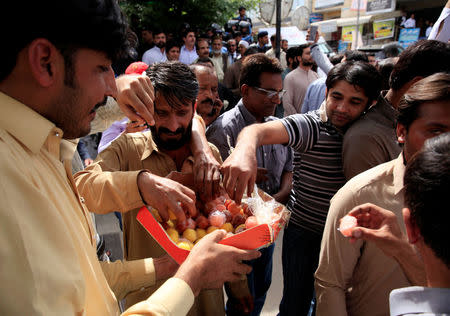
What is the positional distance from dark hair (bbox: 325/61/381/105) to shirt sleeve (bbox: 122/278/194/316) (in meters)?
1.66

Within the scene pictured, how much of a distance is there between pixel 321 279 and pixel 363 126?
2.98 ft

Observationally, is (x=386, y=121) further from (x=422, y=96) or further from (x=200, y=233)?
(x=200, y=233)

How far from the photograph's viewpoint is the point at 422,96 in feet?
4.25

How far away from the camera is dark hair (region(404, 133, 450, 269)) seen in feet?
2.40

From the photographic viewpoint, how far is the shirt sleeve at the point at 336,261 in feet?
4.56

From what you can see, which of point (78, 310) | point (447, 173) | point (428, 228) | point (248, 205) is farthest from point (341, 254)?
point (78, 310)

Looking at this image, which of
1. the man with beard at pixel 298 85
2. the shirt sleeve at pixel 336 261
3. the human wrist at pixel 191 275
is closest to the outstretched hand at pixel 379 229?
the shirt sleeve at pixel 336 261

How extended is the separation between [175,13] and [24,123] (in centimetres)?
963

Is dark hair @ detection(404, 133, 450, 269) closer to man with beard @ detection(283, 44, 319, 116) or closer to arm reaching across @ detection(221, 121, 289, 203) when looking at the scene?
arm reaching across @ detection(221, 121, 289, 203)

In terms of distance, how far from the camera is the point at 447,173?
725 mm

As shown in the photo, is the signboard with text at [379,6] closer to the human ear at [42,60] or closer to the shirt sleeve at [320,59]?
the shirt sleeve at [320,59]

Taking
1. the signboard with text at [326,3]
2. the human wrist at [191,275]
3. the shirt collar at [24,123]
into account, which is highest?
the signboard with text at [326,3]

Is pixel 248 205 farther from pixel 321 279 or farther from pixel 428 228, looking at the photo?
pixel 428 228

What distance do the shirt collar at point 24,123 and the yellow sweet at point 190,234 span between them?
76cm
